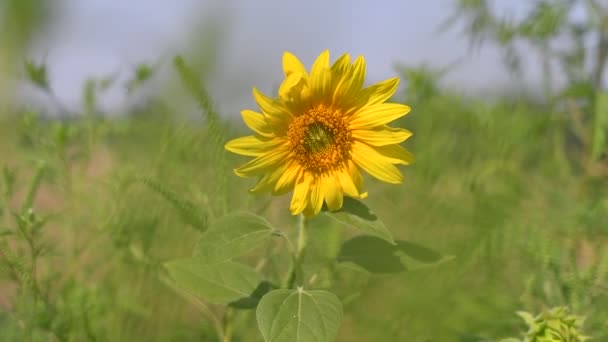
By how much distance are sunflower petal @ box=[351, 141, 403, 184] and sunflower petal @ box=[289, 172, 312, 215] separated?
30 mm

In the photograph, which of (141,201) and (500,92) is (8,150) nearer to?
(141,201)

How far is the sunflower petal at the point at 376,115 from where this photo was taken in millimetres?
347

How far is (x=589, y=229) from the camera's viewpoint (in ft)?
1.84

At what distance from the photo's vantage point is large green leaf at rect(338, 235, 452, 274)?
359 millimetres

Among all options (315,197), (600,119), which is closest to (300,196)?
(315,197)

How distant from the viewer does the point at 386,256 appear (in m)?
0.37

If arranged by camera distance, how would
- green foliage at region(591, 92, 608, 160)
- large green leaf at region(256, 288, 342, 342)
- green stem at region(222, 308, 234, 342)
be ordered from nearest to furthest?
1. large green leaf at region(256, 288, 342, 342)
2. green stem at region(222, 308, 234, 342)
3. green foliage at region(591, 92, 608, 160)

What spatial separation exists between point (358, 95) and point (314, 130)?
3 cm

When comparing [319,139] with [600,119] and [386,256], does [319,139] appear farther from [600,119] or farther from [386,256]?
[600,119]

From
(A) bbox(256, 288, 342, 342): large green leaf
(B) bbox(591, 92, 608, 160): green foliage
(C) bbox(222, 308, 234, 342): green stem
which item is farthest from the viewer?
(B) bbox(591, 92, 608, 160): green foliage

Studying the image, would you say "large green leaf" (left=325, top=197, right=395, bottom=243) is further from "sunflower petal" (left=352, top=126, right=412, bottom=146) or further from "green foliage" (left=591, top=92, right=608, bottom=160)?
"green foliage" (left=591, top=92, right=608, bottom=160)

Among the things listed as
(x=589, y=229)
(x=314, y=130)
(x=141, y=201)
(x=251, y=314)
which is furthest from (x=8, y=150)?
(x=589, y=229)

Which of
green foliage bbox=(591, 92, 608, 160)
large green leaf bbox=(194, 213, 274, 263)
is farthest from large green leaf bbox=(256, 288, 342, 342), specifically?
green foliage bbox=(591, 92, 608, 160)

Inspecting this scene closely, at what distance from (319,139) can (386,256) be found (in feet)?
0.25
